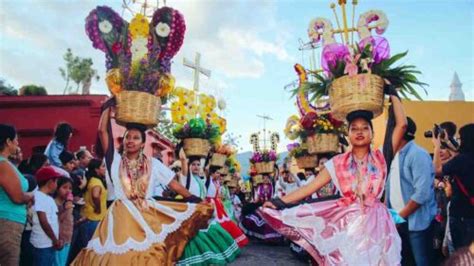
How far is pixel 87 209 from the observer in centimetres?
718

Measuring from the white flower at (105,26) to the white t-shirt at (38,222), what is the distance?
2067 mm

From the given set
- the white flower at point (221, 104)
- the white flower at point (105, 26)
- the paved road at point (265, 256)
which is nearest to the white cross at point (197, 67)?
the white flower at point (221, 104)

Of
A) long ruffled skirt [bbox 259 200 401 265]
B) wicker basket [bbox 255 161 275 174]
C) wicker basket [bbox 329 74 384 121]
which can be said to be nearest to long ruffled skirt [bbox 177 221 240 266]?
long ruffled skirt [bbox 259 200 401 265]

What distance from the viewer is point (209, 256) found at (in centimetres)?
704

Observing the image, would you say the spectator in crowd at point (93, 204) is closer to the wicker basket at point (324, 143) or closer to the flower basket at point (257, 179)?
the wicker basket at point (324, 143)

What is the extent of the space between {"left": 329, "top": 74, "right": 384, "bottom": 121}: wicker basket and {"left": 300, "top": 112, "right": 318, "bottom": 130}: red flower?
141 inches

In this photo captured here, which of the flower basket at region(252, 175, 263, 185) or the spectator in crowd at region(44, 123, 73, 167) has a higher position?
the spectator in crowd at region(44, 123, 73, 167)

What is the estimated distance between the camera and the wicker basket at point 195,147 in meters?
9.11

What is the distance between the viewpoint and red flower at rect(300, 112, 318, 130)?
27.3ft

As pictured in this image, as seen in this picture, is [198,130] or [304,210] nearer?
[304,210]

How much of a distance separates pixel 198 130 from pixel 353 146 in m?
5.18

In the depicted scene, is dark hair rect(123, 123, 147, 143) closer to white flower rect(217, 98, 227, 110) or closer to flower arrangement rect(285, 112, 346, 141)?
flower arrangement rect(285, 112, 346, 141)

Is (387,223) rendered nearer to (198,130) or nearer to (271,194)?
(198,130)

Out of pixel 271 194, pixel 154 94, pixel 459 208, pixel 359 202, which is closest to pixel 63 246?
pixel 154 94
